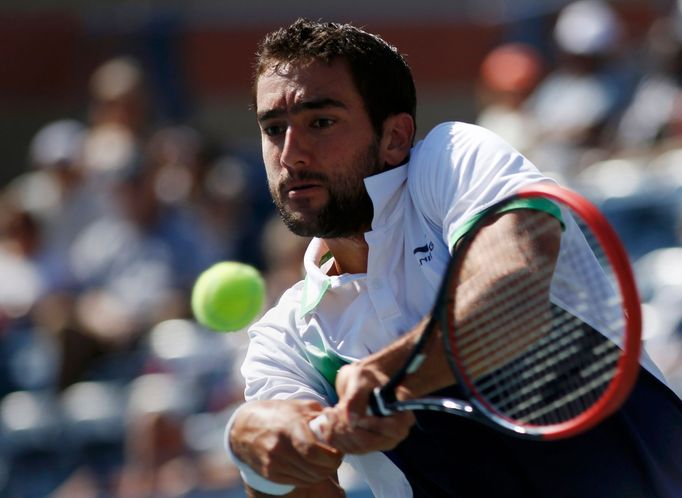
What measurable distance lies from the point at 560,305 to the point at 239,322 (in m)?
1.27

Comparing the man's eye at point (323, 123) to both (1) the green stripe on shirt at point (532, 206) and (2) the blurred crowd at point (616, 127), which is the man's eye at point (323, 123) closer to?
(1) the green stripe on shirt at point (532, 206)

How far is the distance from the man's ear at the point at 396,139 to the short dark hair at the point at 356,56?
0.02m

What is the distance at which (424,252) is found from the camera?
3.16m

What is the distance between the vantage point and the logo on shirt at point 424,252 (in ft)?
10.3

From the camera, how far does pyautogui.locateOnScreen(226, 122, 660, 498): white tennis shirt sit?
2973mm

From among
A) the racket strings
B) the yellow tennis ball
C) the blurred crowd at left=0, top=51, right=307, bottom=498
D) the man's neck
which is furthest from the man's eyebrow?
the blurred crowd at left=0, top=51, right=307, bottom=498

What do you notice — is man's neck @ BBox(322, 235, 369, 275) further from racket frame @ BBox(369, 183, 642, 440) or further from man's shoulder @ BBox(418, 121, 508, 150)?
racket frame @ BBox(369, 183, 642, 440)

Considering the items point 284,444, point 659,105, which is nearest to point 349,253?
point 284,444

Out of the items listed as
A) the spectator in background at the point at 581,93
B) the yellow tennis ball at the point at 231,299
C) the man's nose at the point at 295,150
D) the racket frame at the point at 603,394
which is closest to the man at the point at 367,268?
the man's nose at the point at 295,150

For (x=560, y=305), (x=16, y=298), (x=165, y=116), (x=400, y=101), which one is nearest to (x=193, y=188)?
(x=16, y=298)

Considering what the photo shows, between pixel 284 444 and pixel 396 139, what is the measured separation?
33.9 inches

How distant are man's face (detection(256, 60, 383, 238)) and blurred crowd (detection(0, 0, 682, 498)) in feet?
9.42

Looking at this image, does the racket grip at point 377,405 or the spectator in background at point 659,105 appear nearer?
the racket grip at point 377,405

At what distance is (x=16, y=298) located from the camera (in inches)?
289
